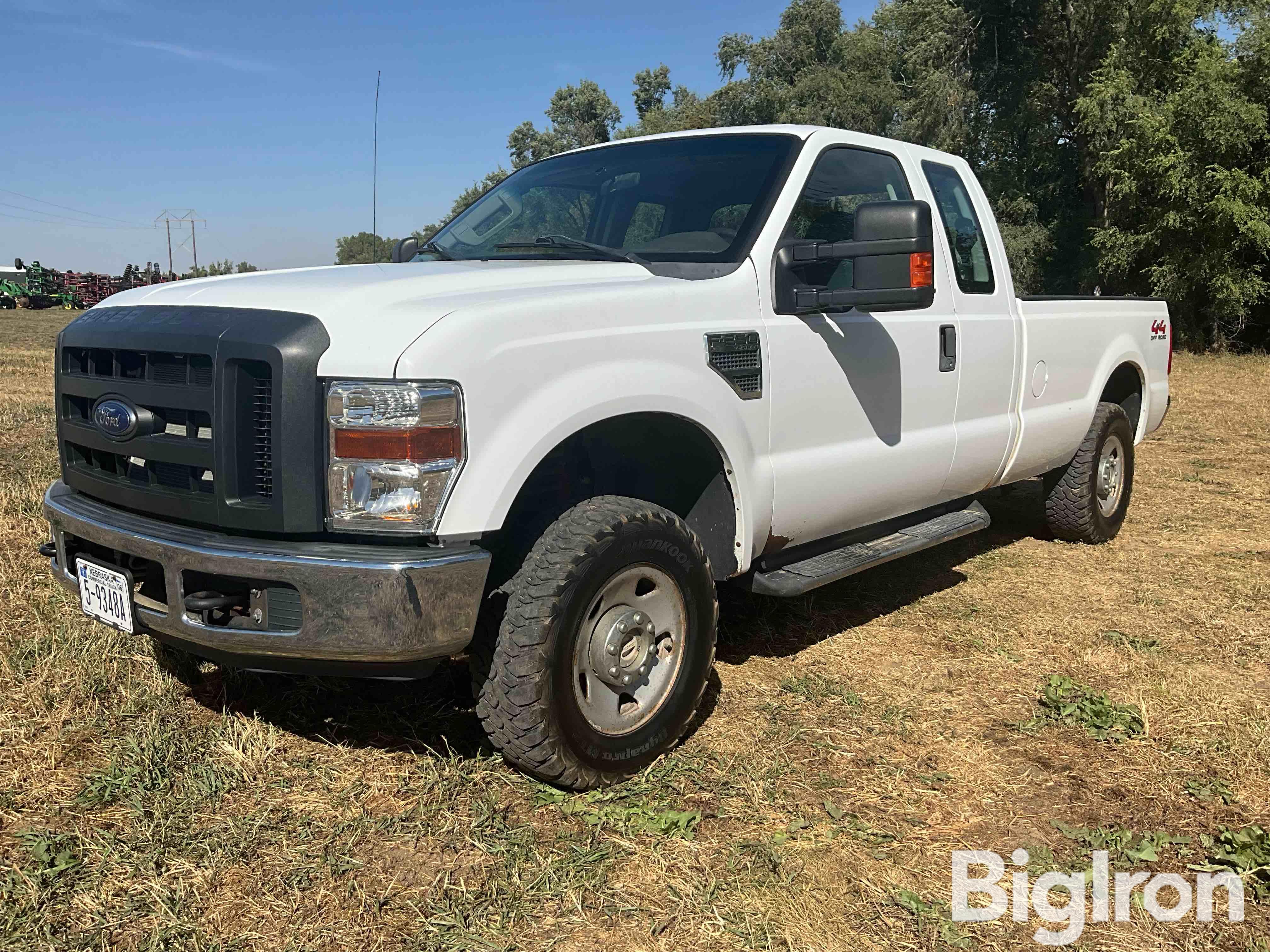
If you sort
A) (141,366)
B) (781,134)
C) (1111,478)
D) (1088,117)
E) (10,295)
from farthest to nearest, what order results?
(10,295)
(1088,117)
(1111,478)
(781,134)
(141,366)

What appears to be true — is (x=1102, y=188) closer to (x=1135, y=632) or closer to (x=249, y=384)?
(x=1135, y=632)

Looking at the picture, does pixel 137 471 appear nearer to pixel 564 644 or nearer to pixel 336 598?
pixel 336 598

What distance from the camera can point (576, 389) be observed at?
109 inches

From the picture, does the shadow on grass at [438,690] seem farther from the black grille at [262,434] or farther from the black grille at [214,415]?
the black grille at [262,434]

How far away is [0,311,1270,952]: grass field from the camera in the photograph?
238 centimetres

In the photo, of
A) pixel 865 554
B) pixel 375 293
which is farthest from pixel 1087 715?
pixel 375 293

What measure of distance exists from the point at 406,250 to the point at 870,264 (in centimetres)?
220

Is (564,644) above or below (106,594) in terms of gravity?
below

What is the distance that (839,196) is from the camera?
3.92m

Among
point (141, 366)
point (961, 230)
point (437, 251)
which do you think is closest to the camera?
point (141, 366)

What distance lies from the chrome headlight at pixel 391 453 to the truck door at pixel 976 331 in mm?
2648

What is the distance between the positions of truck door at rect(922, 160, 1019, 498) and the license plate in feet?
10.6

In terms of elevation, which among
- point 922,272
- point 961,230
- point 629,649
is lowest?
point 629,649

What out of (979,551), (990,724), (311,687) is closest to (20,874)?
(311,687)
